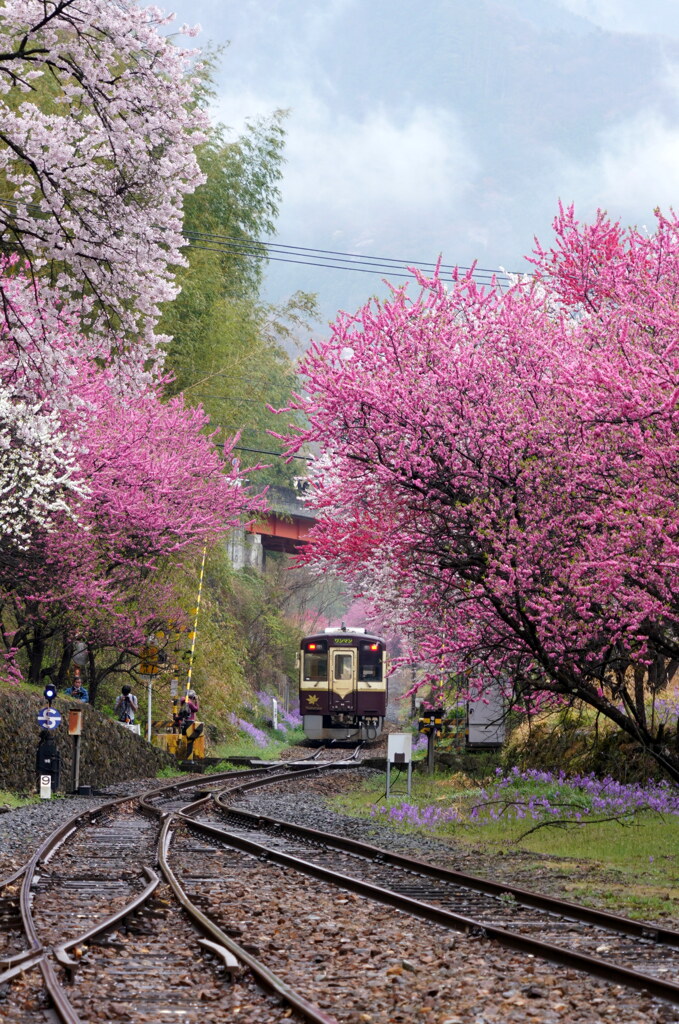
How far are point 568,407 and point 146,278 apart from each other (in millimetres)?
5181

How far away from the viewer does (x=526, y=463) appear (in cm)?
1415

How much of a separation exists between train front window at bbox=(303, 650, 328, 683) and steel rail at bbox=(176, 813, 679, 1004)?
25.3 meters

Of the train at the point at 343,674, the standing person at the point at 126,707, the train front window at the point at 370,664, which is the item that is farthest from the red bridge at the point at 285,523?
the standing person at the point at 126,707

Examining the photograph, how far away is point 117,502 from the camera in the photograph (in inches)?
984

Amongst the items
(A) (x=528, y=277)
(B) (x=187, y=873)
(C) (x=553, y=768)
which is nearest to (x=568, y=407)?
(A) (x=528, y=277)

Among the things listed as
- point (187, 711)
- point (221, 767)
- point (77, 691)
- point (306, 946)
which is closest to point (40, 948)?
point (306, 946)

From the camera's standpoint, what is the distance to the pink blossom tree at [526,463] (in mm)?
12914

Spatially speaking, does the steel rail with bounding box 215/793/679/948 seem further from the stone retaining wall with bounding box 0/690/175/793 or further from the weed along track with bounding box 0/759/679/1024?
the stone retaining wall with bounding box 0/690/175/793

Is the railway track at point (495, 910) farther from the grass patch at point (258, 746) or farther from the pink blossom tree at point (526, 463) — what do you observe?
the grass patch at point (258, 746)

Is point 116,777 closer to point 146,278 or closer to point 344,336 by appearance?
point 344,336

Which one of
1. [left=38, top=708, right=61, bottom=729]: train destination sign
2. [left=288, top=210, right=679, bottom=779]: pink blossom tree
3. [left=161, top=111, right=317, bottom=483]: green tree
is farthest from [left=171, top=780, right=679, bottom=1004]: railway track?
[left=161, top=111, right=317, bottom=483]: green tree

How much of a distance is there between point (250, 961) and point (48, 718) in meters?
14.2

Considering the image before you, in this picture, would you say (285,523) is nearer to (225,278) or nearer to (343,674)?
(343,674)

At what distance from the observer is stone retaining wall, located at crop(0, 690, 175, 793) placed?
67.4 feet
